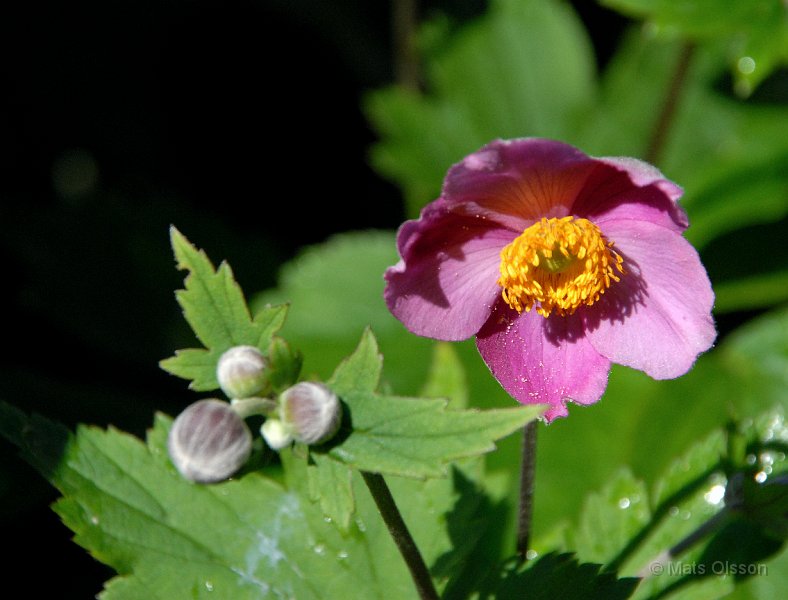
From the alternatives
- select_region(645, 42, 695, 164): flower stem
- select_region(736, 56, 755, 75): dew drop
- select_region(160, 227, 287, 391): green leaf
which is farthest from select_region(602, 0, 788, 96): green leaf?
select_region(160, 227, 287, 391): green leaf

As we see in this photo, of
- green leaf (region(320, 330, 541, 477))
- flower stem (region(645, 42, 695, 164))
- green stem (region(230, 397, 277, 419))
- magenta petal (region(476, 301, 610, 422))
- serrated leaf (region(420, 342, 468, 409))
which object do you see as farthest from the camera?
flower stem (region(645, 42, 695, 164))

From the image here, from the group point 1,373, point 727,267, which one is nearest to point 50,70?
point 1,373

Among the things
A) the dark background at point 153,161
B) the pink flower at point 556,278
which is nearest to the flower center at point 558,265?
the pink flower at point 556,278

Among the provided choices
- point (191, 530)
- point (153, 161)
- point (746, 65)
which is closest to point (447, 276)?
point (191, 530)

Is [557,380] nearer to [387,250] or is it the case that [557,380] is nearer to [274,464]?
[274,464]

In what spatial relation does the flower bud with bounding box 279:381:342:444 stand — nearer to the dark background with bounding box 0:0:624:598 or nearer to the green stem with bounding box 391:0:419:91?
the dark background with bounding box 0:0:624:598

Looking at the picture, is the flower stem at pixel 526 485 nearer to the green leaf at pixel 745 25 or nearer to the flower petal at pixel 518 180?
the flower petal at pixel 518 180
